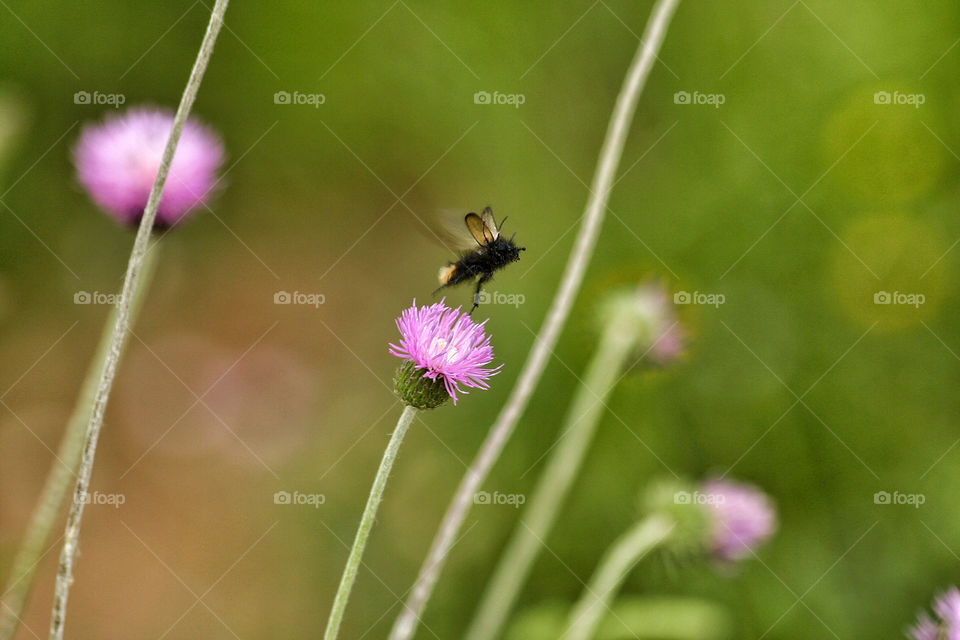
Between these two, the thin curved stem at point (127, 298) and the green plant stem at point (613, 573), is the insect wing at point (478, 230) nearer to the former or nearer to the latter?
the thin curved stem at point (127, 298)

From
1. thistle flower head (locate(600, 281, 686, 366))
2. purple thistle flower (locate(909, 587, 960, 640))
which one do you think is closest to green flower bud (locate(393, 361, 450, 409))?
purple thistle flower (locate(909, 587, 960, 640))

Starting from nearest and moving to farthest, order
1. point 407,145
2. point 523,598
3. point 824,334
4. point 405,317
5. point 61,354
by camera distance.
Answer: point 405,317, point 523,598, point 824,334, point 61,354, point 407,145

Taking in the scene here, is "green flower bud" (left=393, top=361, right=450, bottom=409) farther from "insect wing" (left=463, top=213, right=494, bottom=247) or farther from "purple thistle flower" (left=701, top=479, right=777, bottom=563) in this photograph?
"purple thistle flower" (left=701, top=479, right=777, bottom=563)

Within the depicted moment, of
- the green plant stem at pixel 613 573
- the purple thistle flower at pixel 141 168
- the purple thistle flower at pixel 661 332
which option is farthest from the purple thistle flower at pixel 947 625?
the purple thistle flower at pixel 141 168

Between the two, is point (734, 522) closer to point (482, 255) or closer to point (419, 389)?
point (482, 255)

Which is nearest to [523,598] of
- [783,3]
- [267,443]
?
[267,443]

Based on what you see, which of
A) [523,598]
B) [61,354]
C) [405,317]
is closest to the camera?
[405,317]

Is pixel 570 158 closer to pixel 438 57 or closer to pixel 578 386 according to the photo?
pixel 438 57
